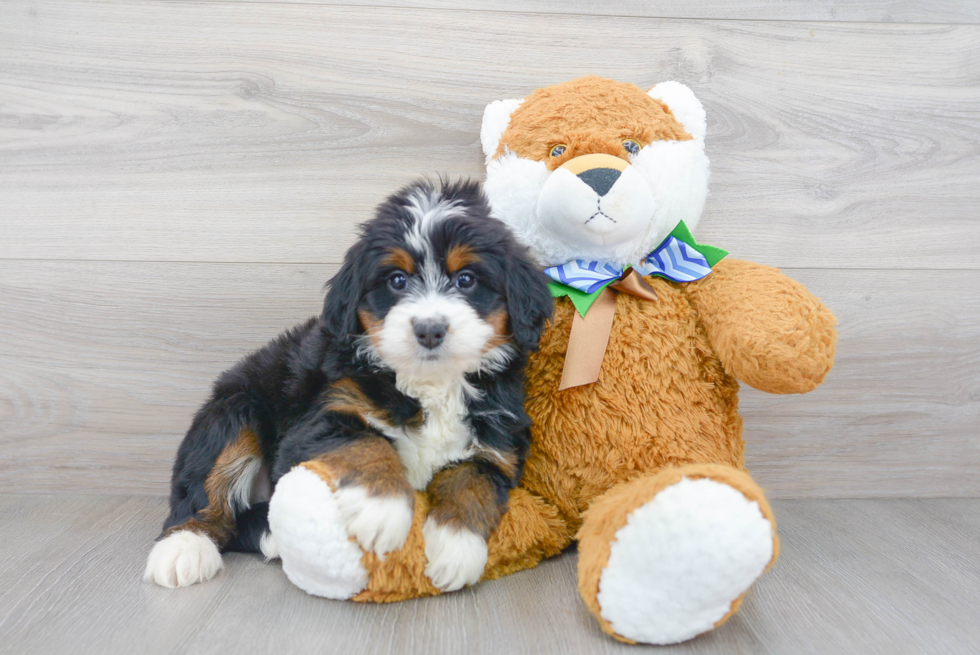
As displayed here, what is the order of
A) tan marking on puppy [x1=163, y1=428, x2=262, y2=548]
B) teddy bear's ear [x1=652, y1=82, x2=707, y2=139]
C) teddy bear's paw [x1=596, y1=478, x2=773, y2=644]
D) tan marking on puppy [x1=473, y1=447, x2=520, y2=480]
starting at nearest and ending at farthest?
teddy bear's paw [x1=596, y1=478, x2=773, y2=644]
tan marking on puppy [x1=473, y1=447, x2=520, y2=480]
tan marking on puppy [x1=163, y1=428, x2=262, y2=548]
teddy bear's ear [x1=652, y1=82, x2=707, y2=139]

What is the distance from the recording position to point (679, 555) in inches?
44.4

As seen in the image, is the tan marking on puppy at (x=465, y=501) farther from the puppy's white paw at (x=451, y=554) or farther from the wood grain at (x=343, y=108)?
the wood grain at (x=343, y=108)

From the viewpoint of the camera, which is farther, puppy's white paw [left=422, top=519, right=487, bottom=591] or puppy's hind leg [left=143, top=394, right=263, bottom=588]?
puppy's hind leg [left=143, top=394, right=263, bottom=588]

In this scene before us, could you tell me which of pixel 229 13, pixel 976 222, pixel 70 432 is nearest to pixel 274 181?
pixel 229 13

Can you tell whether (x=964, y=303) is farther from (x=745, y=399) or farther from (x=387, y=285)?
(x=387, y=285)

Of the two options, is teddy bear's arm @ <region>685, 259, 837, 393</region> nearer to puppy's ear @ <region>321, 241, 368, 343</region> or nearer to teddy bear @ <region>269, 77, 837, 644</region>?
teddy bear @ <region>269, 77, 837, 644</region>

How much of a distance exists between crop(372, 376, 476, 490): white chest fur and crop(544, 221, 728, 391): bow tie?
0.78ft

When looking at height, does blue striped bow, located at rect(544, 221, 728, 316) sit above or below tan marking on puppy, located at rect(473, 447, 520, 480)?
above

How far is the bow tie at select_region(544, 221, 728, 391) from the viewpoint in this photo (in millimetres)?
1497

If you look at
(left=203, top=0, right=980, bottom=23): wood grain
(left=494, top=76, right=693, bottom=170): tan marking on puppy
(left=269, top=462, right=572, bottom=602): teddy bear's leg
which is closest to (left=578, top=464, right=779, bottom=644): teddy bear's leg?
(left=269, top=462, right=572, bottom=602): teddy bear's leg

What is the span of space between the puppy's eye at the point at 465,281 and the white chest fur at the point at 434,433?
20 centimetres

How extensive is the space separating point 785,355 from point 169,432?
5.46 ft

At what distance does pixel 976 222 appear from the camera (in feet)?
6.60

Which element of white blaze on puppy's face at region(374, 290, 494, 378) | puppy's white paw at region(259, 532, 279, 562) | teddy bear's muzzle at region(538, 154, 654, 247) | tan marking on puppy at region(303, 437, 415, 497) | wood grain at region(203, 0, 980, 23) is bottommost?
puppy's white paw at region(259, 532, 279, 562)
